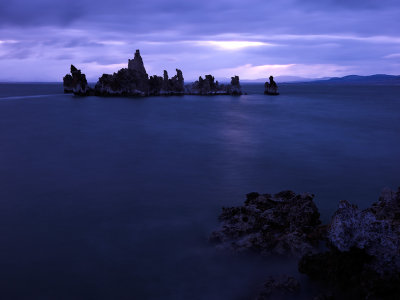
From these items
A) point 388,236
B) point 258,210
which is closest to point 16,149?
point 258,210

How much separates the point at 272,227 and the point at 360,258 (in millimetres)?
2712

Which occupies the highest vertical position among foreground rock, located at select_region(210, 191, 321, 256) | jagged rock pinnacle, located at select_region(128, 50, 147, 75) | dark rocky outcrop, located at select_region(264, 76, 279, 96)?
A: jagged rock pinnacle, located at select_region(128, 50, 147, 75)

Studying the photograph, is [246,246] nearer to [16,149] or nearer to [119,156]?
[119,156]

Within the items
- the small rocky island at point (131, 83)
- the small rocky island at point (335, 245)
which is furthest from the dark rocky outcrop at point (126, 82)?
the small rocky island at point (335, 245)

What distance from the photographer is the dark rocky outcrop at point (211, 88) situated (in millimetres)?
103562

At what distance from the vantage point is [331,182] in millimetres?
13945

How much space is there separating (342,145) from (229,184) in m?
13.2

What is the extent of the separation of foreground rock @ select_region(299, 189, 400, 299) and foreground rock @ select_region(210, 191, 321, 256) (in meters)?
1.28

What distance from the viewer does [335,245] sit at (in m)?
6.30

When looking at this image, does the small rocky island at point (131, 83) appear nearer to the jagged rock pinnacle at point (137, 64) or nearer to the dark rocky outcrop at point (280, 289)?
the jagged rock pinnacle at point (137, 64)

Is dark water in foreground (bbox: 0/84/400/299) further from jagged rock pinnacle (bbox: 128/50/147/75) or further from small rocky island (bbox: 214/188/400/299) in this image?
jagged rock pinnacle (bbox: 128/50/147/75)

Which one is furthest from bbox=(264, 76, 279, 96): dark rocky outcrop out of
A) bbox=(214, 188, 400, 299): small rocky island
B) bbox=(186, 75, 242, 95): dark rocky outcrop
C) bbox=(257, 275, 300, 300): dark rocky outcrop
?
bbox=(257, 275, 300, 300): dark rocky outcrop

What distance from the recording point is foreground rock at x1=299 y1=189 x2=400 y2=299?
5.75m

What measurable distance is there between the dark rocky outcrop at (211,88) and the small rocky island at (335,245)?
3809 inches
